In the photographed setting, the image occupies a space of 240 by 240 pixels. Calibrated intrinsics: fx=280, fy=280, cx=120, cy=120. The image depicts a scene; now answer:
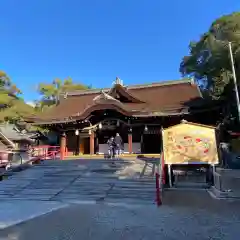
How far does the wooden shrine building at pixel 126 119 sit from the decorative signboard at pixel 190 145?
7.97 metres

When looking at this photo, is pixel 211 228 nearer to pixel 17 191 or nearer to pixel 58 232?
pixel 58 232

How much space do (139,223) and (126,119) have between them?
1343 centimetres

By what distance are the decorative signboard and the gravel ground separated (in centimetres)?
191

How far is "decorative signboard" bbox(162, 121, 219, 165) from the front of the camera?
10.5m

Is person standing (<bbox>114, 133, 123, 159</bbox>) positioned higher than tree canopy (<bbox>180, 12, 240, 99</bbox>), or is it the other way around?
tree canopy (<bbox>180, 12, 240, 99</bbox>)

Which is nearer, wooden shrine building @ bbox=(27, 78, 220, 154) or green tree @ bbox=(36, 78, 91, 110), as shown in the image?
wooden shrine building @ bbox=(27, 78, 220, 154)

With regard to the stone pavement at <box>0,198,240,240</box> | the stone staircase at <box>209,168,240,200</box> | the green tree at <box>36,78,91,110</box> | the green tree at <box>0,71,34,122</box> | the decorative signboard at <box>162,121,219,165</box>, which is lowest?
the stone pavement at <box>0,198,240,240</box>

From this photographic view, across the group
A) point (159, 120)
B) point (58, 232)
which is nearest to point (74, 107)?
point (159, 120)

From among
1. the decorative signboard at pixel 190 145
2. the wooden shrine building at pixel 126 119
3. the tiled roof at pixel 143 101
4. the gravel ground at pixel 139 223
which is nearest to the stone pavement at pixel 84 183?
the gravel ground at pixel 139 223

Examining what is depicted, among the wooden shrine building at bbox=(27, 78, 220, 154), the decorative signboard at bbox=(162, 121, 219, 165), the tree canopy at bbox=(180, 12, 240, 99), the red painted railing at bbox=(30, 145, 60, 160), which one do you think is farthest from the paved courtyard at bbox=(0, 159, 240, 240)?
the tree canopy at bbox=(180, 12, 240, 99)

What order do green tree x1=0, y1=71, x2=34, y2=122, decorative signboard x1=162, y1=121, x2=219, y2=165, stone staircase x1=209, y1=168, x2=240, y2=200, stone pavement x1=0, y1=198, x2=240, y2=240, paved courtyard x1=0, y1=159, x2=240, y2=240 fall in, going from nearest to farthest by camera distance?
1. stone pavement x1=0, y1=198, x2=240, y2=240
2. paved courtyard x1=0, y1=159, x2=240, y2=240
3. stone staircase x1=209, y1=168, x2=240, y2=200
4. decorative signboard x1=162, y1=121, x2=219, y2=165
5. green tree x1=0, y1=71, x2=34, y2=122

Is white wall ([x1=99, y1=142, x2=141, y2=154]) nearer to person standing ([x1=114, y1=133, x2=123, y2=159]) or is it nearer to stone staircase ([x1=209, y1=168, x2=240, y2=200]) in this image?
person standing ([x1=114, y1=133, x2=123, y2=159])

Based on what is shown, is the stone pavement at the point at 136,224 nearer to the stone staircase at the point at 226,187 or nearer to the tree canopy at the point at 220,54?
the stone staircase at the point at 226,187

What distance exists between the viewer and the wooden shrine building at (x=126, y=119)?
19.2m
